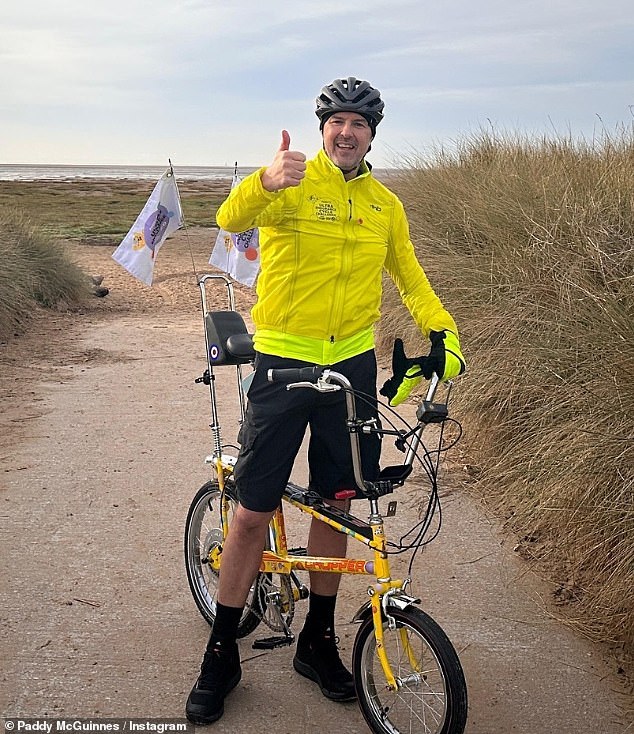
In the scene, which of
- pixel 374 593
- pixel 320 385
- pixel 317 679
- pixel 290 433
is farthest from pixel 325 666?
pixel 320 385

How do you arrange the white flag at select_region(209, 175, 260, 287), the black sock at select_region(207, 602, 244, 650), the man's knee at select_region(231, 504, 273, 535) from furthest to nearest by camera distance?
the white flag at select_region(209, 175, 260, 287)
the black sock at select_region(207, 602, 244, 650)
the man's knee at select_region(231, 504, 273, 535)

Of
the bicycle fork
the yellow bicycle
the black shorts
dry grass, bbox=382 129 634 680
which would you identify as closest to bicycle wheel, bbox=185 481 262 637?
the yellow bicycle

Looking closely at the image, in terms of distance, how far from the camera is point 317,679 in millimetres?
3564

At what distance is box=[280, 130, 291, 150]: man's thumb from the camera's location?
290 centimetres

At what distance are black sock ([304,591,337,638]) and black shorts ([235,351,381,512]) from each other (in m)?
0.47

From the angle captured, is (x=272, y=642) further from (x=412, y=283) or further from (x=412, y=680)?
(x=412, y=283)

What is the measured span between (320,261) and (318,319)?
196mm

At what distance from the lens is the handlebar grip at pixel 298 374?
2.90 metres

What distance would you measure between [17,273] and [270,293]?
33.9 feet

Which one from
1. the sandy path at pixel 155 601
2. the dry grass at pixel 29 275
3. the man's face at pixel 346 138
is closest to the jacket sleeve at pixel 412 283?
the man's face at pixel 346 138

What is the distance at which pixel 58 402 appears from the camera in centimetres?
802

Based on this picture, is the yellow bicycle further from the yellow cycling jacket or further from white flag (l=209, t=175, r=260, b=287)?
white flag (l=209, t=175, r=260, b=287)

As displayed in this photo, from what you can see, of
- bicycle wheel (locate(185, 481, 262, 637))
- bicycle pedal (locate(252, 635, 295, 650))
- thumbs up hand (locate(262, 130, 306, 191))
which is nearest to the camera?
thumbs up hand (locate(262, 130, 306, 191))

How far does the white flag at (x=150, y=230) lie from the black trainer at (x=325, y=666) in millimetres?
3443
